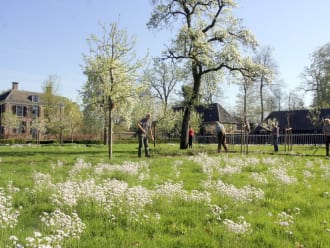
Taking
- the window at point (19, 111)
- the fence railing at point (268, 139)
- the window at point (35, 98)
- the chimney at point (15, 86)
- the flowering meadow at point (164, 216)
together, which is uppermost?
the chimney at point (15, 86)

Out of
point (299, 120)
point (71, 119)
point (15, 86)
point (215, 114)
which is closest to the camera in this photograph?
point (71, 119)

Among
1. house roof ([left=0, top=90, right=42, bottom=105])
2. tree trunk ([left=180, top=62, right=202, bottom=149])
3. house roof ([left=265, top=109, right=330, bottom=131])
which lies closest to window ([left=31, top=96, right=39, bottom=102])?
house roof ([left=0, top=90, right=42, bottom=105])

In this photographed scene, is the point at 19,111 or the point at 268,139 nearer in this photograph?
the point at 268,139

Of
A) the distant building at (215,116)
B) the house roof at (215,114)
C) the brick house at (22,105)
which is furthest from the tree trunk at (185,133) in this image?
the brick house at (22,105)

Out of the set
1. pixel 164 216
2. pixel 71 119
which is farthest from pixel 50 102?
pixel 164 216

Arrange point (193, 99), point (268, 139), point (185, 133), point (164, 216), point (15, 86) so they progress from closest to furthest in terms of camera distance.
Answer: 1. point (164, 216)
2. point (185, 133)
3. point (193, 99)
4. point (268, 139)
5. point (15, 86)

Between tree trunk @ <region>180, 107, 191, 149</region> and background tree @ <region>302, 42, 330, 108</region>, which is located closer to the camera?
tree trunk @ <region>180, 107, 191, 149</region>

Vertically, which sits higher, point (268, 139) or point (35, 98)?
point (35, 98)

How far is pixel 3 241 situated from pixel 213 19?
2661 centimetres

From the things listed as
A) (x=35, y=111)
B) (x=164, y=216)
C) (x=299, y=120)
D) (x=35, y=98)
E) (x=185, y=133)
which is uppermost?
(x=35, y=98)

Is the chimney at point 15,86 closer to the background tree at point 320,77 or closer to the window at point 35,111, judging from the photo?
the window at point 35,111

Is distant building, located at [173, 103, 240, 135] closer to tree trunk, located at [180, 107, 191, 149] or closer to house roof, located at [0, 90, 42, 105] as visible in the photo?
tree trunk, located at [180, 107, 191, 149]

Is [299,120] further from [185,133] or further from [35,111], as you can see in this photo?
[35,111]

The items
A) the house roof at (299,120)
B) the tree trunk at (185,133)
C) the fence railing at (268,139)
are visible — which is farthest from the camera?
the house roof at (299,120)
